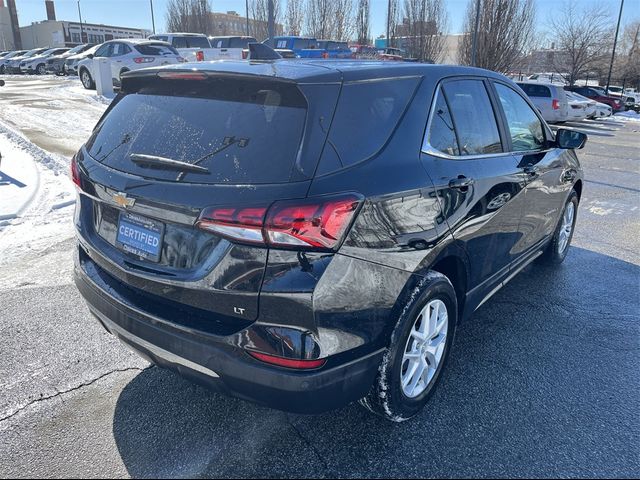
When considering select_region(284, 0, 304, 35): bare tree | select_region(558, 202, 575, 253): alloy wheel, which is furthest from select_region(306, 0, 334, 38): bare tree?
select_region(558, 202, 575, 253): alloy wheel

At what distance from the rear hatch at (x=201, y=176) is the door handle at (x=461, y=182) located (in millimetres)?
868

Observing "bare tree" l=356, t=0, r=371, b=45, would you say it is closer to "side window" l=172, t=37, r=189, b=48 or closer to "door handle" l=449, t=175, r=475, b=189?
"side window" l=172, t=37, r=189, b=48

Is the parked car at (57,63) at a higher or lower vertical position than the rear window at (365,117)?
lower

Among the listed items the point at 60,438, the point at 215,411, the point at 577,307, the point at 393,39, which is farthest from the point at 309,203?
the point at 393,39

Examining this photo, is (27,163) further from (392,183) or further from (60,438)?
(392,183)

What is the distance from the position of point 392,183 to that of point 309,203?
0.50 m

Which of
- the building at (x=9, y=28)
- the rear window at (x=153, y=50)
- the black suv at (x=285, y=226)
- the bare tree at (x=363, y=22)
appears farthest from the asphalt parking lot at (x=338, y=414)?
the building at (x=9, y=28)

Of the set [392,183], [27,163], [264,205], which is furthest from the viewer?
[27,163]

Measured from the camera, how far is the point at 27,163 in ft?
27.2

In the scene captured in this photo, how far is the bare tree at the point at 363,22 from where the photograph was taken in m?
42.4

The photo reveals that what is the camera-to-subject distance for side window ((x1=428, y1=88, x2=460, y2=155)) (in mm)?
2758

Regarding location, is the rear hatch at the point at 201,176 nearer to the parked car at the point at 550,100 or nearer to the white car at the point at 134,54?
the white car at the point at 134,54

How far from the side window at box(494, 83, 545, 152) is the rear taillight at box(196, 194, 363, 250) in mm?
2135

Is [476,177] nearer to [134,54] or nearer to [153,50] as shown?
[134,54]
